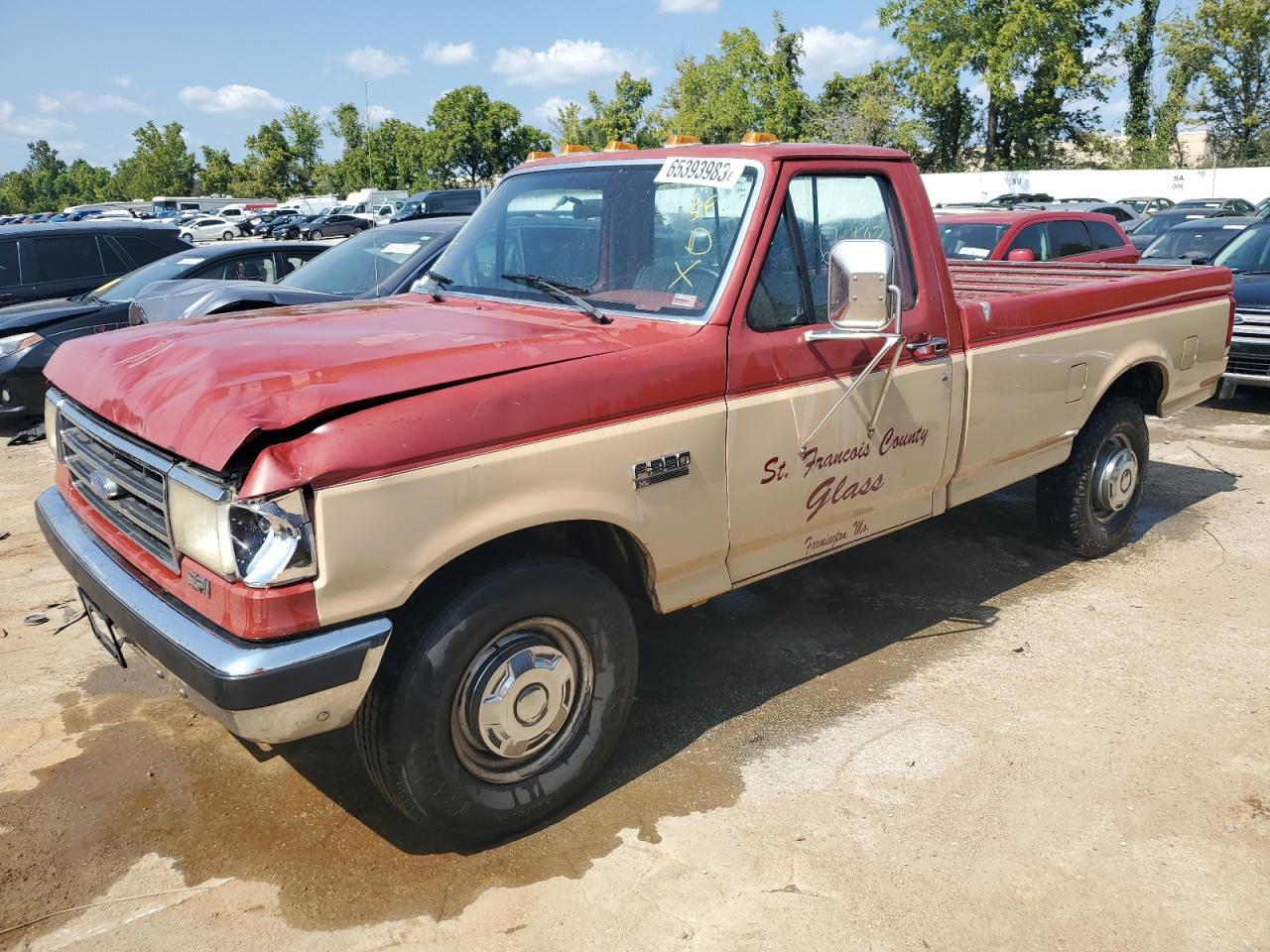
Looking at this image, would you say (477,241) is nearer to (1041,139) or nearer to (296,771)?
(296,771)

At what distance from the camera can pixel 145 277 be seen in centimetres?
946

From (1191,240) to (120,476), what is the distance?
1303 centimetres

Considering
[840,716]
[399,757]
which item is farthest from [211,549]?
[840,716]

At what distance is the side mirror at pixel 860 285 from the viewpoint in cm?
319

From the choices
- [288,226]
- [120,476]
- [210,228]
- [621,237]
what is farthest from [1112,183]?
[120,476]

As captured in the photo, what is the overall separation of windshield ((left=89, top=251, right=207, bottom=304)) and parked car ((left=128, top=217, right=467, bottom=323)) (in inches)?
40.7

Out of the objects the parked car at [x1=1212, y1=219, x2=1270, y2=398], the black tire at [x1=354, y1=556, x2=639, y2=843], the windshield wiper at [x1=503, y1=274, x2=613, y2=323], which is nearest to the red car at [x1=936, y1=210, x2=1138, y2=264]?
the parked car at [x1=1212, y1=219, x2=1270, y2=398]

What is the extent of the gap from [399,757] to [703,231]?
2.04 metres

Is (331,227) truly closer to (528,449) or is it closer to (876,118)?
(876,118)

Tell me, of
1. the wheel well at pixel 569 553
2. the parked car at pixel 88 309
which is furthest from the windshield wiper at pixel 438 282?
the parked car at pixel 88 309

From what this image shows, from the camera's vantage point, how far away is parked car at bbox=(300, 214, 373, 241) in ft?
130

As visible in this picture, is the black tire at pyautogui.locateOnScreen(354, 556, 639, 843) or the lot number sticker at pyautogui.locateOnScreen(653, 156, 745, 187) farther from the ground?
the lot number sticker at pyautogui.locateOnScreen(653, 156, 745, 187)

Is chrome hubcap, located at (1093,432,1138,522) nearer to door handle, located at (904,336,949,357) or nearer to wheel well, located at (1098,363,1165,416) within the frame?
wheel well, located at (1098,363,1165,416)

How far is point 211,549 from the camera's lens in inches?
101
